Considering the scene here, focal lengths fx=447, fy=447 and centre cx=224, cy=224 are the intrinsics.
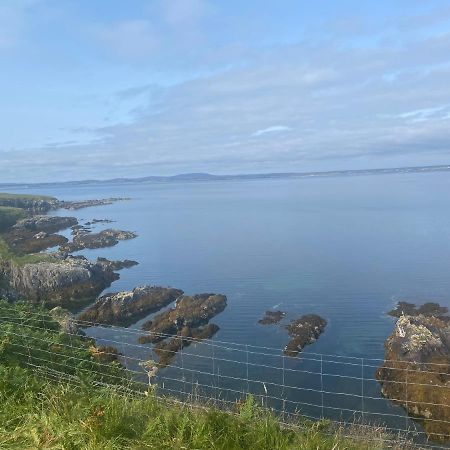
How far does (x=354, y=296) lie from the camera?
37812 mm

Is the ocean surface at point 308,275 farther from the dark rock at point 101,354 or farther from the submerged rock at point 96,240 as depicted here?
the dark rock at point 101,354

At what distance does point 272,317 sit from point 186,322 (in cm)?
668

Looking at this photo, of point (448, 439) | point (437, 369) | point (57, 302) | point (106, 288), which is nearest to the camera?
point (448, 439)

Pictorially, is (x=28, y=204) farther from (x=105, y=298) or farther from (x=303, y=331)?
(x=303, y=331)

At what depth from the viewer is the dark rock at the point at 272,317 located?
33.3m

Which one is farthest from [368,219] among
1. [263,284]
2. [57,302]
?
[57,302]

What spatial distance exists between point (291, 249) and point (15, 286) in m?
32.9

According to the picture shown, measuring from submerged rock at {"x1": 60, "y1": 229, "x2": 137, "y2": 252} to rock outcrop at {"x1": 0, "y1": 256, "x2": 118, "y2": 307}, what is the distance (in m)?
21.1

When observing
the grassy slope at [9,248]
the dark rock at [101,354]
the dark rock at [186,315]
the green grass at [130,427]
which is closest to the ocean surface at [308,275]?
the dark rock at [186,315]

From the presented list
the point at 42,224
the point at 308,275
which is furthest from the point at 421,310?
the point at 42,224

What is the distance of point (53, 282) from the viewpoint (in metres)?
44.0

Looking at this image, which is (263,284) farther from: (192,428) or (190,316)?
(192,428)

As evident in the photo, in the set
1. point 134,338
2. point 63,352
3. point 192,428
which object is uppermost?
point 192,428

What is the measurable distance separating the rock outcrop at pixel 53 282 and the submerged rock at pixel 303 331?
21.4 metres
